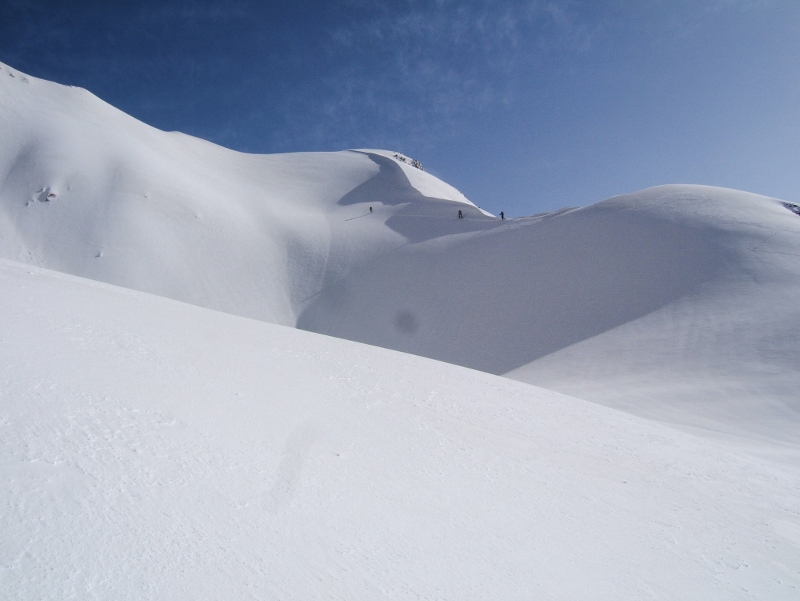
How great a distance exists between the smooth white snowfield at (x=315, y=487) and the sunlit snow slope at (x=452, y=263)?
22.2 feet

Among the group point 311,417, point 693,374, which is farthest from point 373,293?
point 311,417

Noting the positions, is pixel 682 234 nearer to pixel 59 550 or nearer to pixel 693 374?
pixel 693 374

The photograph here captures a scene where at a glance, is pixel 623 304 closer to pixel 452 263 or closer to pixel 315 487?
pixel 452 263

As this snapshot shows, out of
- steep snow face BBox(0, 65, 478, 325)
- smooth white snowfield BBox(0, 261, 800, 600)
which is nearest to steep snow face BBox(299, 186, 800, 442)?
steep snow face BBox(0, 65, 478, 325)

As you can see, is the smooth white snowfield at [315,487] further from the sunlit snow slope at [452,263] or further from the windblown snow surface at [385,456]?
the sunlit snow slope at [452,263]

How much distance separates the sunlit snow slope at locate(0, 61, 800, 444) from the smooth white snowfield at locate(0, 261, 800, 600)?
6773 mm

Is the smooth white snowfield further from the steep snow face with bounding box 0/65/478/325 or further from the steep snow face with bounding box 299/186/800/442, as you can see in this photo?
the steep snow face with bounding box 0/65/478/325

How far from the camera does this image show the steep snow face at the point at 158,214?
76.7ft

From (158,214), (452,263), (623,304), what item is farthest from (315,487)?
(158,214)

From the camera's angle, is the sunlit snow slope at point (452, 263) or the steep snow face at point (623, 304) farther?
the sunlit snow slope at point (452, 263)

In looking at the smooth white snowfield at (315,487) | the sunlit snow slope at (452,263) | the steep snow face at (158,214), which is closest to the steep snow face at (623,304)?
the sunlit snow slope at (452,263)

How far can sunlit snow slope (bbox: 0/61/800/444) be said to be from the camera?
14320 millimetres

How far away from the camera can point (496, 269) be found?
24031 mm

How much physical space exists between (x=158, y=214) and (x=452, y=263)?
15.7 meters
